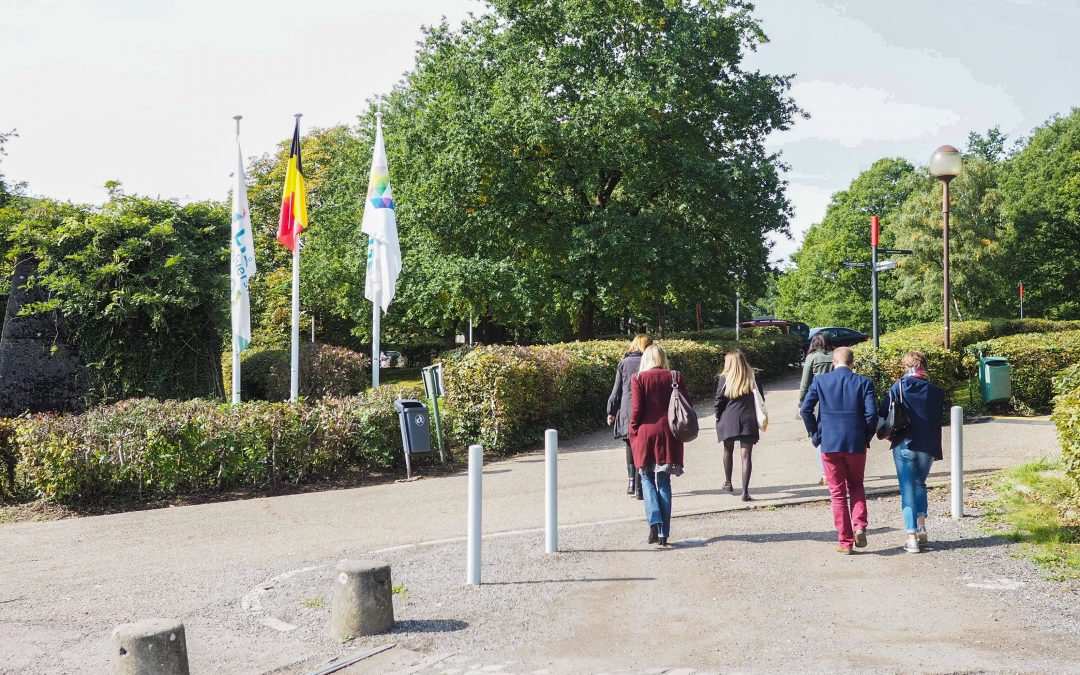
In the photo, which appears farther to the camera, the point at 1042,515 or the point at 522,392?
the point at 522,392

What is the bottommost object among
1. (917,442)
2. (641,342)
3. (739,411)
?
(917,442)

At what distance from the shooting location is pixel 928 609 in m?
5.78

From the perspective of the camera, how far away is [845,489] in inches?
286

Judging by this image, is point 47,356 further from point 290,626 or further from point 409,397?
point 290,626

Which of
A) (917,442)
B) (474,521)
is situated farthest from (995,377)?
(474,521)

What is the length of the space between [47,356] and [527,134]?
44.6 ft

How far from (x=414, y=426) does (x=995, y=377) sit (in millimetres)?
9914

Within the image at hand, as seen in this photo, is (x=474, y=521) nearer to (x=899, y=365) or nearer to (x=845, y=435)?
(x=845, y=435)

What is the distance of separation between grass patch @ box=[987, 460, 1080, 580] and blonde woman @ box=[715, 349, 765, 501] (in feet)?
7.74

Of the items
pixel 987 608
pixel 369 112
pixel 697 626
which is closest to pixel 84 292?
pixel 697 626

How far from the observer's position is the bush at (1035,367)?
15.3 metres

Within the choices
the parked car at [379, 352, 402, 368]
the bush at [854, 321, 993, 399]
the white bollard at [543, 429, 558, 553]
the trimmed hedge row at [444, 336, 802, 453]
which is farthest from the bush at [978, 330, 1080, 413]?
the parked car at [379, 352, 402, 368]

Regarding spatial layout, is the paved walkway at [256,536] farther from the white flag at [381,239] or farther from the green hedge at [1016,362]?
the white flag at [381,239]

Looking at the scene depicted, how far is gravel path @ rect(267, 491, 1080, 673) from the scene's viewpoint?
16.4 feet
